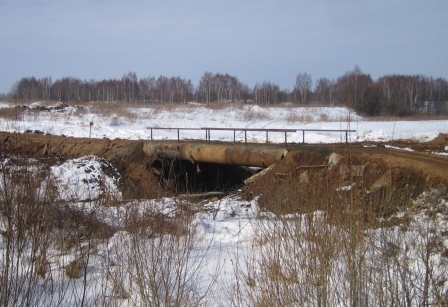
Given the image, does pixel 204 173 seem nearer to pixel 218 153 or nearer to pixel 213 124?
pixel 218 153

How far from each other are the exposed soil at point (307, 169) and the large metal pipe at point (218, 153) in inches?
24.0

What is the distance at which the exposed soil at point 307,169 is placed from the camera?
6.60 meters

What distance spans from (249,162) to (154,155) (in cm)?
513

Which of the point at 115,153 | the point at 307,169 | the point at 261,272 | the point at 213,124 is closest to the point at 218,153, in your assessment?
the point at 307,169

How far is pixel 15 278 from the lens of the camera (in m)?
4.10

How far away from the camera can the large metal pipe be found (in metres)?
14.6

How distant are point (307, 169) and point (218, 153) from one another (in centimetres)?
422

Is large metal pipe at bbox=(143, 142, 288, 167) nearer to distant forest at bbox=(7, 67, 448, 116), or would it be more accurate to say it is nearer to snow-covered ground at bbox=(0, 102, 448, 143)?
snow-covered ground at bbox=(0, 102, 448, 143)

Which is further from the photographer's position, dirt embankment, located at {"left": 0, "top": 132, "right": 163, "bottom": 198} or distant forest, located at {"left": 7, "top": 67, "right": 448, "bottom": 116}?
distant forest, located at {"left": 7, "top": 67, "right": 448, "bottom": 116}

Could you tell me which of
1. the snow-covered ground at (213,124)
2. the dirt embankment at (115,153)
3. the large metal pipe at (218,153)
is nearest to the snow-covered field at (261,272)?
the large metal pipe at (218,153)

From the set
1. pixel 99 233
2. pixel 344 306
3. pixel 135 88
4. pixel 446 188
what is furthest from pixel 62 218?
pixel 135 88

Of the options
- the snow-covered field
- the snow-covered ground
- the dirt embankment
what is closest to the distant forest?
the snow-covered ground

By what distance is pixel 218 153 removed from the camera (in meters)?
16.1

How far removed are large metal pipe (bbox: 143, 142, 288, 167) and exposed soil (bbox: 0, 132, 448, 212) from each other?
2.00 feet
